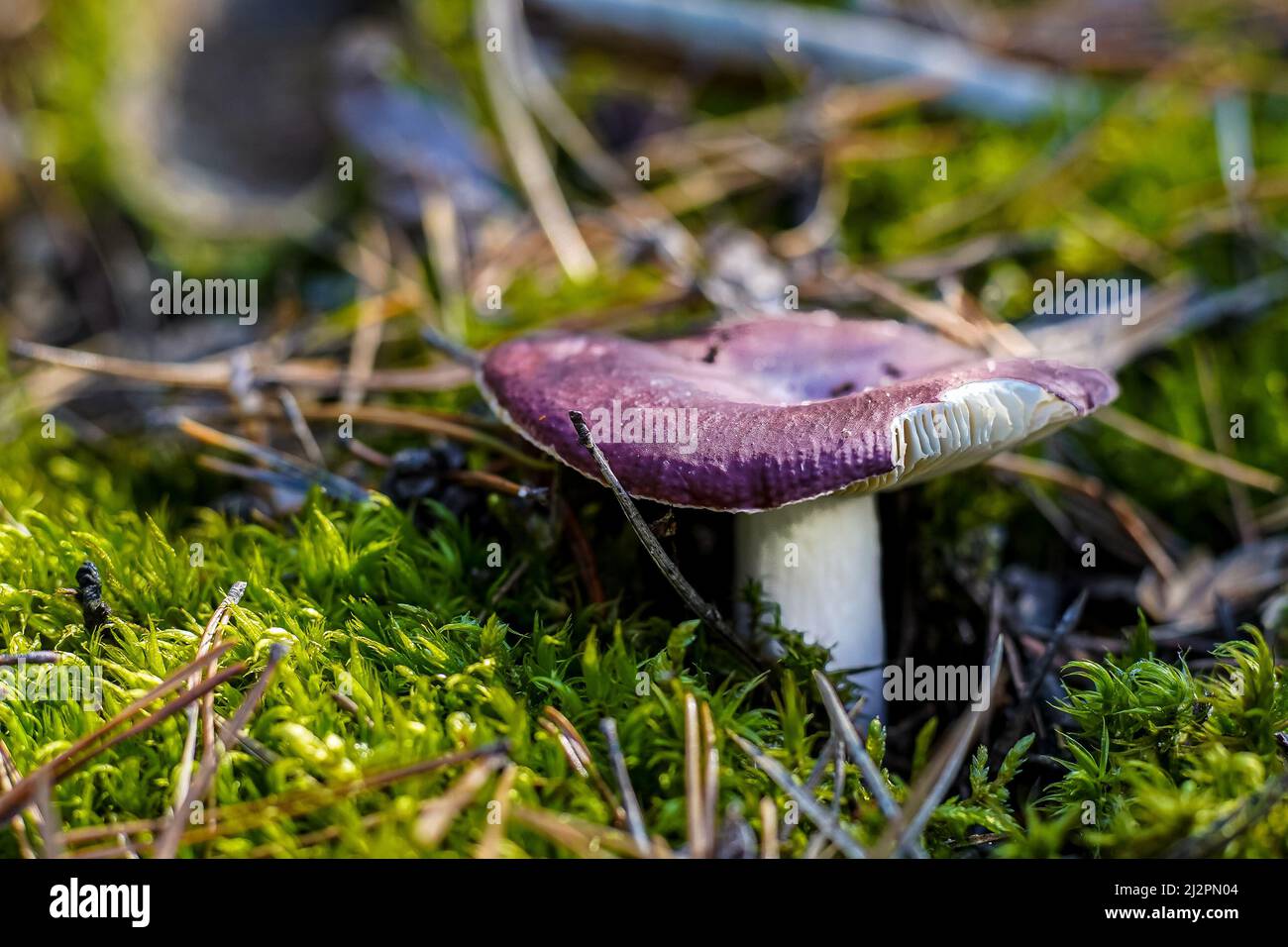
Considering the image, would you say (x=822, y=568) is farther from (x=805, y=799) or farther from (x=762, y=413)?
(x=805, y=799)

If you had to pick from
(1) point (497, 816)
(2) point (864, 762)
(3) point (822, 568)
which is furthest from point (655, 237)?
(1) point (497, 816)

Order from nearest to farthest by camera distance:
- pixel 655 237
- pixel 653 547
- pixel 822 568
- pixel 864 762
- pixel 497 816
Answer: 1. pixel 497 816
2. pixel 864 762
3. pixel 653 547
4. pixel 822 568
5. pixel 655 237

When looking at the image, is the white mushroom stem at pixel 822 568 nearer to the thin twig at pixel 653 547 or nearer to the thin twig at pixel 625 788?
the thin twig at pixel 653 547

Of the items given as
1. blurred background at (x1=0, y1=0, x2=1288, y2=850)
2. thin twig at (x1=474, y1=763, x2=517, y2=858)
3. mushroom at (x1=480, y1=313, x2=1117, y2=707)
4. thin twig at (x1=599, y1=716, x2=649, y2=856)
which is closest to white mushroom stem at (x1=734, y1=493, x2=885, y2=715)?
mushroom at (x1=480, y1=313, x2=1117, y2=707)

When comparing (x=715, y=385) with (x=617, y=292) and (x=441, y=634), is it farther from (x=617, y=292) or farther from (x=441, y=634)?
(x=617, y=292)

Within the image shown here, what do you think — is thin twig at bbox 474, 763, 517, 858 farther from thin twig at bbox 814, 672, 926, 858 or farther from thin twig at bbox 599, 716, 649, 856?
thin twig at bbox 814, 672, 926, 858

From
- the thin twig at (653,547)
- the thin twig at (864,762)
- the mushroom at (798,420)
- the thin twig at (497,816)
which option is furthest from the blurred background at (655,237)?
the thin twig at (497,816)
